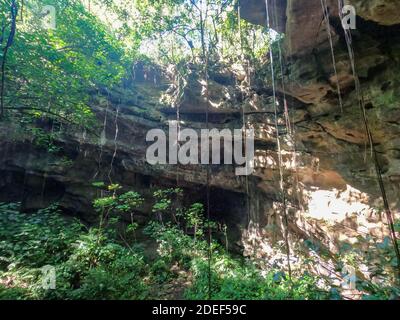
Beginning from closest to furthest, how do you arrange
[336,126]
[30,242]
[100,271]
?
[100,271], [30,242], [336,126]

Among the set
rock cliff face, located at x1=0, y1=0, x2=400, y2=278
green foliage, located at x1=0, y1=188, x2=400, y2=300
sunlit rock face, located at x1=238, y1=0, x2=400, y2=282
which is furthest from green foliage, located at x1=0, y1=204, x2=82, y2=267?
sunlit rock face, located at x1=238, y1=0, x2=400, y2=282

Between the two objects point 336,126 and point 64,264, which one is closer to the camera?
point 64,264

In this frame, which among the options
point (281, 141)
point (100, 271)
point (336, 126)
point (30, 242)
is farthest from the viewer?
point (281, 141)

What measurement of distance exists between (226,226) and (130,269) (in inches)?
167

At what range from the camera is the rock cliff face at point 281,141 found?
4168mm

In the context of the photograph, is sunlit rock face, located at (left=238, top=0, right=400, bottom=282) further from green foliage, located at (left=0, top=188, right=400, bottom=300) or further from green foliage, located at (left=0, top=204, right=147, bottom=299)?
green foliage, located at (left=0, top=204, right=147, bottom=299)

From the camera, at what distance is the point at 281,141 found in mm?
6082

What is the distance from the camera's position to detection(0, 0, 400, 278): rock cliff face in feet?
13.7

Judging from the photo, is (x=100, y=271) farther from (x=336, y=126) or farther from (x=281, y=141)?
(x=336, y=126)

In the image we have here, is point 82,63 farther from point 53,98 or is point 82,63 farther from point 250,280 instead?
point 250,280

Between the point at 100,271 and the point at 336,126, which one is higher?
the point at 336,126

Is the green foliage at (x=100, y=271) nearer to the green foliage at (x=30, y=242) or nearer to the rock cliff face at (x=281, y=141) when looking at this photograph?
the green foliage at (x=30, y=242)

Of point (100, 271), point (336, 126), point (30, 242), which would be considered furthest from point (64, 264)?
point (336, 126)

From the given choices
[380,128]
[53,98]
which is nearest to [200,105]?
[53,98]
